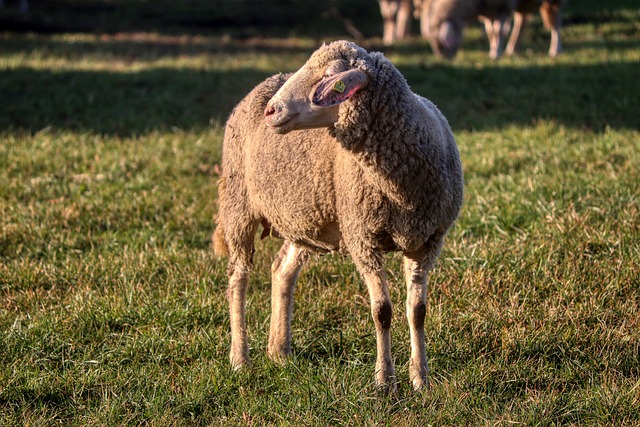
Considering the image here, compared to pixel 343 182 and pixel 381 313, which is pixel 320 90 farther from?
pixel 381 313

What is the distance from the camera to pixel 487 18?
13898 millimetres

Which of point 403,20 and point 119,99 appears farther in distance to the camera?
point 403,20

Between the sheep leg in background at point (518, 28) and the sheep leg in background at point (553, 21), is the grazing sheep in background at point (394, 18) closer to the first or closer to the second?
the sheep leg in background at point (518, 28)

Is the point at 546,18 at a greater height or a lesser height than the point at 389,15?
greater

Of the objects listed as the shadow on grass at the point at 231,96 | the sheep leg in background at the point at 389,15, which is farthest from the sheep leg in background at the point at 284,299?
the sheep leg in background at the point at 389,15

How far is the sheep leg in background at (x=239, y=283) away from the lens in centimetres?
443

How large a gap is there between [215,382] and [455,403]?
116 centimetres

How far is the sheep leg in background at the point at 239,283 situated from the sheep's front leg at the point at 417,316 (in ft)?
3.09

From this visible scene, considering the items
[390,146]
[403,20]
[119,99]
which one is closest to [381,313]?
[390,146]

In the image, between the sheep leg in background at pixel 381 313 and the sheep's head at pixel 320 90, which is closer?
the sheep's head at pixel 320 90

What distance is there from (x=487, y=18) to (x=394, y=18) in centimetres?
286

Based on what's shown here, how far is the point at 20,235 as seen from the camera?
6207mm

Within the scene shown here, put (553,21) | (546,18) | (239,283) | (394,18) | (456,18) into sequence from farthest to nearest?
(394,18) → (456,18) → (546,18) → (553,21) → (239,283)

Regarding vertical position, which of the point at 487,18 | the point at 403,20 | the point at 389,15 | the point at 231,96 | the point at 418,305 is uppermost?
the point at 487,18
